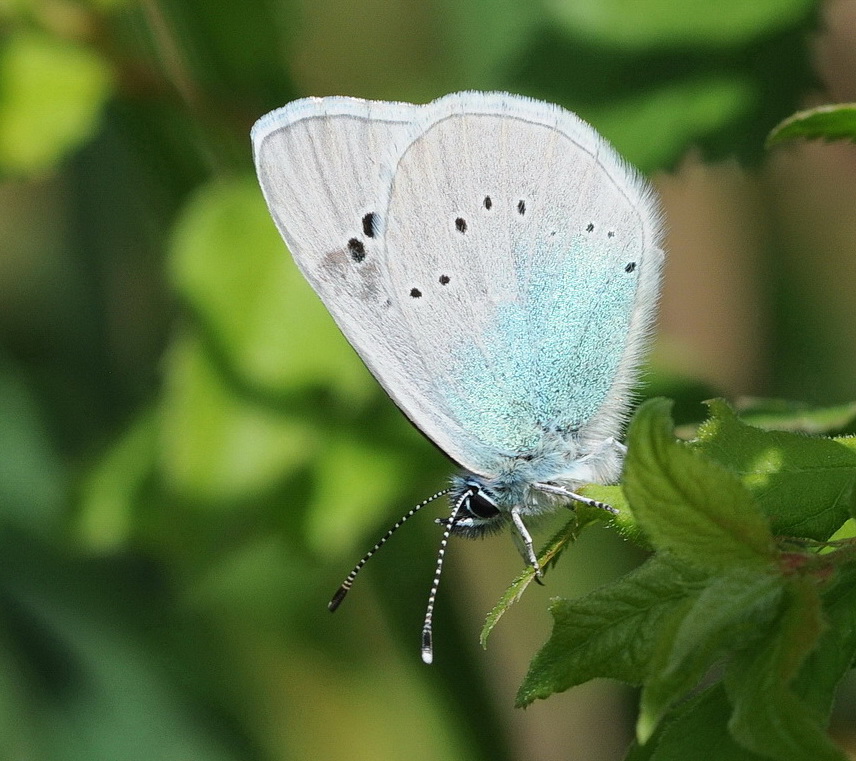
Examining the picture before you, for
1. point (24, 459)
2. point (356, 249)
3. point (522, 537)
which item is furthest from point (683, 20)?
point (24, 459)

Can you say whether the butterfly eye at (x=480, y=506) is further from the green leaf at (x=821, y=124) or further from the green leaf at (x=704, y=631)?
the green leaf at (x=704, y=631)

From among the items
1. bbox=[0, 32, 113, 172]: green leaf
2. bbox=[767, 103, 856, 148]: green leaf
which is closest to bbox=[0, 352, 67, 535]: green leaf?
bbox=[0, 32, 113, 172]: green leaf

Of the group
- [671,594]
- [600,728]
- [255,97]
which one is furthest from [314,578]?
[671,594]

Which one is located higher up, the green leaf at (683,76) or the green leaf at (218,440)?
the green leaf at (683,76)

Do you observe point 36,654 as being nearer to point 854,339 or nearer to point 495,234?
point 495,234

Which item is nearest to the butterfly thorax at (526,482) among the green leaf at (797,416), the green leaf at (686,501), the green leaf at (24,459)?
the green leaf at (797,416)

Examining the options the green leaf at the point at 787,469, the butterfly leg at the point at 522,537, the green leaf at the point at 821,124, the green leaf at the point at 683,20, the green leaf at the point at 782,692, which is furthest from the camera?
the green leaf at the point at 683,20

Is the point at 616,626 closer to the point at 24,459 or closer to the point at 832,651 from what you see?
the point at 832,651
